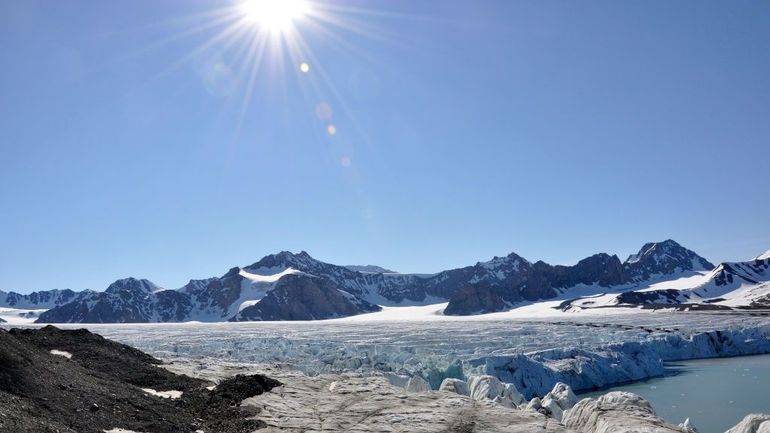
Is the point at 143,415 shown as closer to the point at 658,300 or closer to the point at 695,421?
the point at 695,421

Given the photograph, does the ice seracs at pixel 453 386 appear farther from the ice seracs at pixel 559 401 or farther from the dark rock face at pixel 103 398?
the dark rock face at pixel 103 398

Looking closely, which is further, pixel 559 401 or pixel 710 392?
pixel 710 392

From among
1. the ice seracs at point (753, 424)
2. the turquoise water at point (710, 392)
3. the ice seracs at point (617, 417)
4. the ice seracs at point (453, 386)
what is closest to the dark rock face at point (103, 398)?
the ice seracs at point (453, 386)

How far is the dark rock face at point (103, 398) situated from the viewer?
25.5 ft

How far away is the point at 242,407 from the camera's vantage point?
36.7 ft

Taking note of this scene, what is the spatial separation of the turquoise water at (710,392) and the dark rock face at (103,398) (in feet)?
61.0

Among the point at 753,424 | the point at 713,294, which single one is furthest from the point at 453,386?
the point at 713,294

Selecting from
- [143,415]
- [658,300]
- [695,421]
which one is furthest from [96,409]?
[658,300]

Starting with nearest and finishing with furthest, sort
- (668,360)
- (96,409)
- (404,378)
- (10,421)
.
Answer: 1. (10,421)
2. (96,409)
3. (404,378)
4. (668,360)

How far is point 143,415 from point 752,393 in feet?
104

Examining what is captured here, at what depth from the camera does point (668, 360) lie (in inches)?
1806

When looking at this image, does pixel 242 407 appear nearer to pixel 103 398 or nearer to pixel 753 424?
pixel 103 398

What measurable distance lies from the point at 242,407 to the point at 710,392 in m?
28.5

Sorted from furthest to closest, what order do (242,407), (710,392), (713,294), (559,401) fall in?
(713,294)
(710,392)
(559,401)
(242,407)
